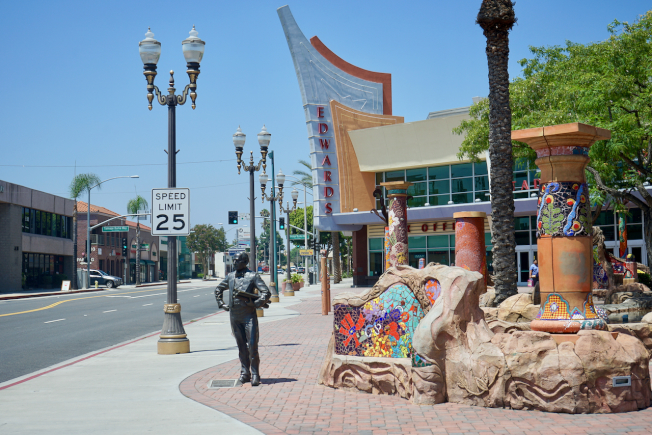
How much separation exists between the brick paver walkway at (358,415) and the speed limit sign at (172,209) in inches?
163

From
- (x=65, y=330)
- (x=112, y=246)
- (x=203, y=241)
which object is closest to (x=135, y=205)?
(x=112, y=246)

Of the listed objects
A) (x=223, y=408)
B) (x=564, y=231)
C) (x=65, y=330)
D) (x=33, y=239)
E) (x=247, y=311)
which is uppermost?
(x=33, y=239)

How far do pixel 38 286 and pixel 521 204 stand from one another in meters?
42.1

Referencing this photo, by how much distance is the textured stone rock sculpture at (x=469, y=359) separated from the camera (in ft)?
24.9

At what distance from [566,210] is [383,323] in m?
2.89

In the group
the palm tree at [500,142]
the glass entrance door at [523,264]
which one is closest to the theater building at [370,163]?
the glass entrance door at [523,264]

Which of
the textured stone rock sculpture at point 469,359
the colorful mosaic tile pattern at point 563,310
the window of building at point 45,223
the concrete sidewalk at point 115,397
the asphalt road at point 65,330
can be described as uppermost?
the window of building at point 45,223

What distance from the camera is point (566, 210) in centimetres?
906

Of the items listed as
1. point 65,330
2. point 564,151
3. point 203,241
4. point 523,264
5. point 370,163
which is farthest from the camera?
point 203,241

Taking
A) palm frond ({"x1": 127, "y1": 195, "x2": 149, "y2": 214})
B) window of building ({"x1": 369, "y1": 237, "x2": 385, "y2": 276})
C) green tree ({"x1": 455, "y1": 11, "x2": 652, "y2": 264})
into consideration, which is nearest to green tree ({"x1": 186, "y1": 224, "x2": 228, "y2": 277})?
palm frond ({"x1": 127, "y1": 195, "x2": 149, "y2": 214})

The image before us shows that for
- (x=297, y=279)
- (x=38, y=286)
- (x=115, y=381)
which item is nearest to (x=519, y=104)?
(x=115, y=381)

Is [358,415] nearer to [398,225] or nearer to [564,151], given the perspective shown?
[564,151]

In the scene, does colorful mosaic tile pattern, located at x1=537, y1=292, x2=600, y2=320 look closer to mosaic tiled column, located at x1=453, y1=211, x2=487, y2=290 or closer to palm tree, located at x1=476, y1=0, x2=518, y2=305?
palm tree, located at x1=476, y1=0, x2=518, y2=305

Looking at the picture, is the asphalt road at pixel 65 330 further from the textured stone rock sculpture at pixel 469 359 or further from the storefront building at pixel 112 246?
the storefront building at pixel 112 246
